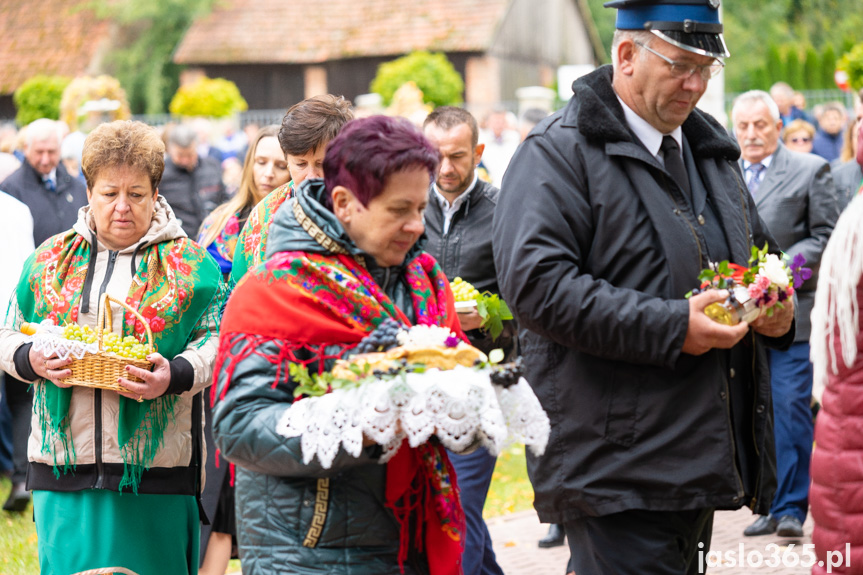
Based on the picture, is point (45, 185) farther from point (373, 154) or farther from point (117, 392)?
point (373, 154)

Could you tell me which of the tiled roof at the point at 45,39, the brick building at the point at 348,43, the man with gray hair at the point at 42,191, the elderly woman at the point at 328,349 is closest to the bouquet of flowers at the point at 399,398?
the elderly woman at the point at 328,349

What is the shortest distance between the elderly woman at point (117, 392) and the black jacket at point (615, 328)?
134 centimetres

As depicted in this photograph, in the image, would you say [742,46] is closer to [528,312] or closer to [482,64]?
[482,64]

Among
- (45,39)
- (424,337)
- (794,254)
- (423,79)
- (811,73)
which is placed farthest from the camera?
(45,39)

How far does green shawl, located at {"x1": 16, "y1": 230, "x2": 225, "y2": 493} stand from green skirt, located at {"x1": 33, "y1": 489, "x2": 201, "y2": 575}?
0.13 metres

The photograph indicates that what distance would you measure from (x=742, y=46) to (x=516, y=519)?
43337 millimetres

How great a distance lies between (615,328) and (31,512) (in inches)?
224

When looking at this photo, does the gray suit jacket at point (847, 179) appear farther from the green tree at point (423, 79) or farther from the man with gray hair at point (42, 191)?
the green tree at point (423, 79)

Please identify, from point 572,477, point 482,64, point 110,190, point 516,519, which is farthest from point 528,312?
point 482,64

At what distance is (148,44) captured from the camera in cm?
4309

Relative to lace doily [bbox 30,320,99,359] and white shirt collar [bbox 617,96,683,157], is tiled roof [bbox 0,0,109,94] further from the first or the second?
white shirt collar [bbox 617,96,683,157]

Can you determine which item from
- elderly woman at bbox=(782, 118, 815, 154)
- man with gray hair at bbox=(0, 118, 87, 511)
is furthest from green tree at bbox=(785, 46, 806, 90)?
man with gray hair at bbox=(0, 118, 87, 511)

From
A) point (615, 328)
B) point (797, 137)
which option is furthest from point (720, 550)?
point (797, 137)

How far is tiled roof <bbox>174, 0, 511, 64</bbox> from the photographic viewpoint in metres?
38.1
